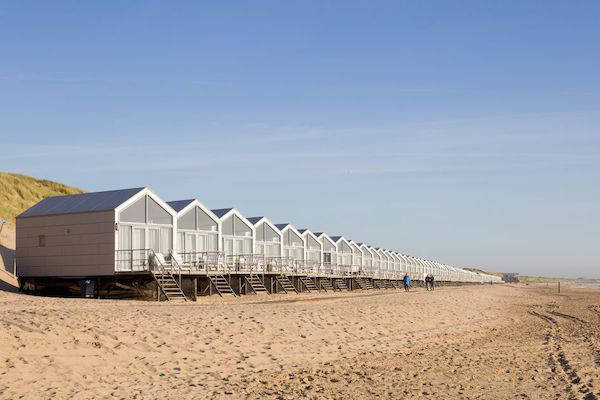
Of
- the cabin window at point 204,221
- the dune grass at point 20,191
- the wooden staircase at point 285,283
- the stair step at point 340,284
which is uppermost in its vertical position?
the dune grass at point 20,191

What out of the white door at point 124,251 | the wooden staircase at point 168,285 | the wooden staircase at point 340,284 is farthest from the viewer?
the wooden staircase at point 340,284

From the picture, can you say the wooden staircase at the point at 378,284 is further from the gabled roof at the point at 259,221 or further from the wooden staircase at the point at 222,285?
the wooden staircase at the point at 222,285

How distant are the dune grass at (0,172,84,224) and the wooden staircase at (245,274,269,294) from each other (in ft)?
86.9

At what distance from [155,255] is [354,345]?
15.9 m

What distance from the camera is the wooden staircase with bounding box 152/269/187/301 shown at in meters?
32.2

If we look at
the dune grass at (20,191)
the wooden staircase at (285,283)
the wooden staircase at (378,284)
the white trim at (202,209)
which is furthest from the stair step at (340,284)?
the dune grass at (20,191)

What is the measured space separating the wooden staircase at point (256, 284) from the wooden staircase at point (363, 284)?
18316mm

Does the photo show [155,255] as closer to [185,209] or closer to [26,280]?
[185,209]

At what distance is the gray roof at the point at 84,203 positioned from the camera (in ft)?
112

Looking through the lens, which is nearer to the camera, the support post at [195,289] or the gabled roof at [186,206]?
the support post at [195,289]

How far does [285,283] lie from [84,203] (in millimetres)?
13816

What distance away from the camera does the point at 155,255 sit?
3303 cm

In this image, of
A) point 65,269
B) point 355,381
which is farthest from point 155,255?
point 355,381

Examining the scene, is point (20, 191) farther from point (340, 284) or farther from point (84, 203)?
point (84, 203)
